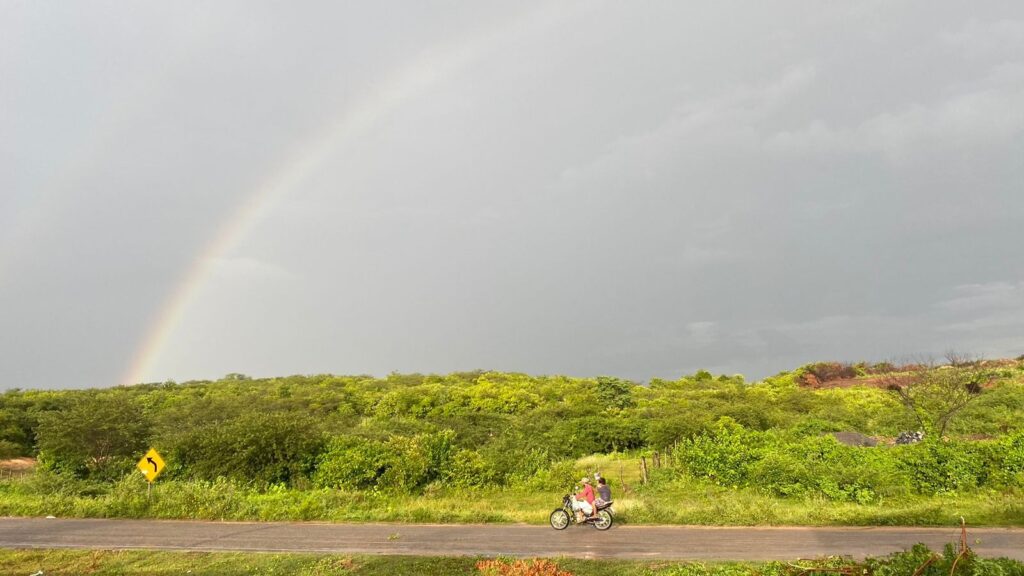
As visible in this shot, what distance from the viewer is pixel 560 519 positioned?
19406 millimetres

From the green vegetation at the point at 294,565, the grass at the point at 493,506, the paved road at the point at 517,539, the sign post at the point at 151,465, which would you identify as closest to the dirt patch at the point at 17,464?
the grass at the point at 493,506

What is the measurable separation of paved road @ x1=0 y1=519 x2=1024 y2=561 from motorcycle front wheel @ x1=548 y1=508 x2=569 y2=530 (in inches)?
10.6

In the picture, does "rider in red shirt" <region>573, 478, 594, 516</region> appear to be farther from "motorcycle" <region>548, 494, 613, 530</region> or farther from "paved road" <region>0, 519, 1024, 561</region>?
"paved road" <region>0, 519, 1024, 561</region>

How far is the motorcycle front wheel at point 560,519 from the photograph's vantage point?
63.5 ft

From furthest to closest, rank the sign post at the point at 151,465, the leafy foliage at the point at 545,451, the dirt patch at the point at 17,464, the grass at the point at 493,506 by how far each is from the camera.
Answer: the dirt patch at the point at 17,464, the leafy foliage at the point at 545,451, the sign post at the point at 151,465, the grass at the point at 493,506

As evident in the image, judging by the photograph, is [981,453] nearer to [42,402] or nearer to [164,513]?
[164,513]

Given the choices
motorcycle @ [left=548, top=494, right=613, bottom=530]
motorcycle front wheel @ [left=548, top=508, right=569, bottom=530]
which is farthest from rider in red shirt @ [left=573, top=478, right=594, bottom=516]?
motorcycle front wheel @ [left=548, top=508, right=569, bottom=530]

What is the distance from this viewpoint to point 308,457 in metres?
29.0

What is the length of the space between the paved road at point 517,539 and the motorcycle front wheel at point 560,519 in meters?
0.27

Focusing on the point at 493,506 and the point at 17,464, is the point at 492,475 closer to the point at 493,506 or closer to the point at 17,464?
the point at 493,506

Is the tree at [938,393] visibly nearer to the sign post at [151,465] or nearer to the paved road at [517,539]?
the paved road at [517,539]

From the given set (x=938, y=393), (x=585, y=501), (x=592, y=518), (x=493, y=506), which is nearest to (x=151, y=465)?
(x=493, y=506)

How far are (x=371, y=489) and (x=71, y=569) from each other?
13589 millimetres

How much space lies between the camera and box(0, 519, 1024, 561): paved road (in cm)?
1605
